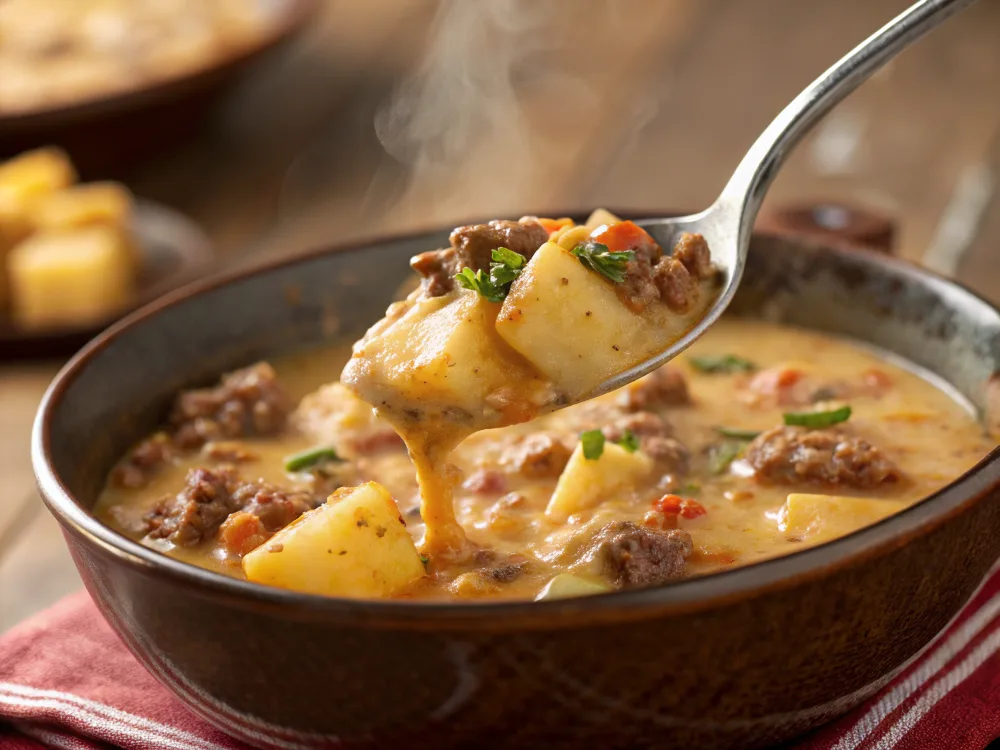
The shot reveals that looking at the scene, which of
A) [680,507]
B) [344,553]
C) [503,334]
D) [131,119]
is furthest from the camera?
[131,119]

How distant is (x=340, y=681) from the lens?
7.86 ft

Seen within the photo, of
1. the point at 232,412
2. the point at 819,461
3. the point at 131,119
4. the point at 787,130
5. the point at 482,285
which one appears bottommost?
the point at 131,119

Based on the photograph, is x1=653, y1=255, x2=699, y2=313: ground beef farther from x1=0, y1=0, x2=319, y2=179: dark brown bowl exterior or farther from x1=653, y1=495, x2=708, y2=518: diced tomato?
x1=0, y1=0, x2=319, y2=179: dark brown bowl exterior

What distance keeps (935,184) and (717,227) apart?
12.5 ft

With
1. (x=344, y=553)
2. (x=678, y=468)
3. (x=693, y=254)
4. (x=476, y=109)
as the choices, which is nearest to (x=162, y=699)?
(x=344, y=553)

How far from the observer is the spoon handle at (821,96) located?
3264 mm

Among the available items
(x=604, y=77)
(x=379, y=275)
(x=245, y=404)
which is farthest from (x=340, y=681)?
(x=604, y=77)

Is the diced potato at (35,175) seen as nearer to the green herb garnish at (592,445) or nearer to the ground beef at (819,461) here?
the green herb garnish at (592,445)

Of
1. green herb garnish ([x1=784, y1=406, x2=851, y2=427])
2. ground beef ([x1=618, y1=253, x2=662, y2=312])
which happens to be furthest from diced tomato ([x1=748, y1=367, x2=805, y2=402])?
ground beef ([x1=618, y1=253, x2=662, y2=312])

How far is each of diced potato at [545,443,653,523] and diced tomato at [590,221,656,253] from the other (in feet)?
1.84

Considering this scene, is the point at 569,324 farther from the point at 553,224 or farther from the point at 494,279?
the point at 553,224

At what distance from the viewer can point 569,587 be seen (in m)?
2.81

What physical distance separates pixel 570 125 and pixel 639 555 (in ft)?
17.0

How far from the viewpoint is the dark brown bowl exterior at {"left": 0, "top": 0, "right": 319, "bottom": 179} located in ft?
21.4
